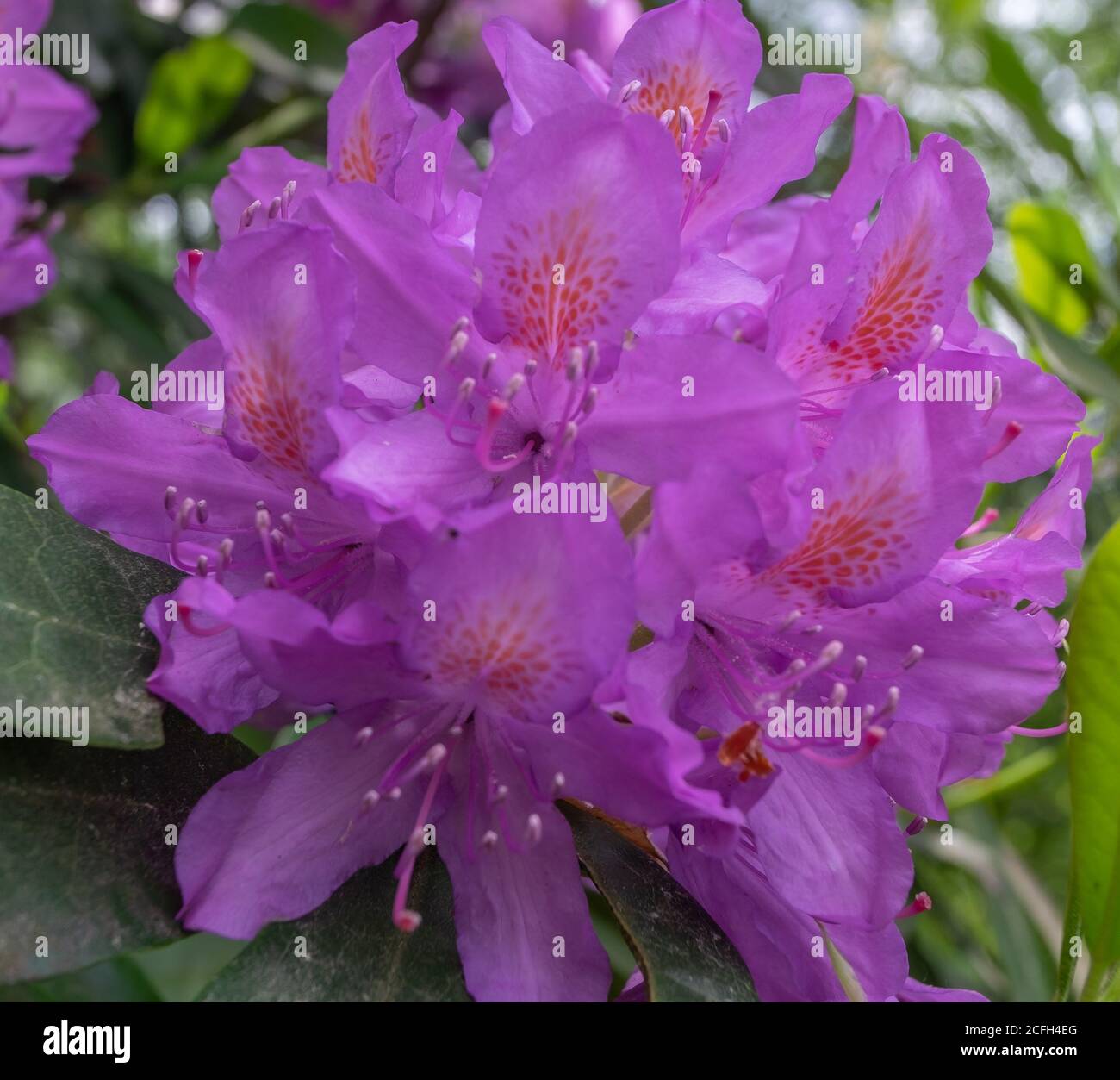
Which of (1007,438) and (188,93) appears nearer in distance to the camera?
(1007,438)

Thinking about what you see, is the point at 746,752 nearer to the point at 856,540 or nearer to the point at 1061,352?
the point at 856,540

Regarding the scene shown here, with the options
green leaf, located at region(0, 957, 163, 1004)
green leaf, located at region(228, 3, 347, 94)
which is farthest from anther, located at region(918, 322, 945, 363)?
green leaf, located at region(228, 3, 347, 94)

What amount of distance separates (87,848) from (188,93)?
5.59ft

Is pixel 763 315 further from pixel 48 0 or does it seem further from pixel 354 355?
pixel 48 0

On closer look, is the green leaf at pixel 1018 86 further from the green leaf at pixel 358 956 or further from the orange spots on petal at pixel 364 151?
the green leaf at pixel 358 956

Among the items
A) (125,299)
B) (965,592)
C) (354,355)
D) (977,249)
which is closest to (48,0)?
(125,299)

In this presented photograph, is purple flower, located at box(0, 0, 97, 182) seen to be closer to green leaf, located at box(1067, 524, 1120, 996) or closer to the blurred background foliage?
the blurred background foliage

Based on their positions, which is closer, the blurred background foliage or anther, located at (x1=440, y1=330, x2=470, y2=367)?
anther, located at (x1=440, y1=330, x2=470, y2=367)

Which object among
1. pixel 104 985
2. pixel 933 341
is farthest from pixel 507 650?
pixel 104 985

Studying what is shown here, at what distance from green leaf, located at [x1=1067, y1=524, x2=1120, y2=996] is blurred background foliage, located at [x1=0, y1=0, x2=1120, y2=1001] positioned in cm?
22

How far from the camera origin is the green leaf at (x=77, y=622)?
2.18 feet

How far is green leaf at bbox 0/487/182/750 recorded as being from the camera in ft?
2.18

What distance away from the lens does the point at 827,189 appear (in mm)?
1972

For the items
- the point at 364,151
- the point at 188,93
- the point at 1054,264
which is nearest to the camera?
the point at 364,151
